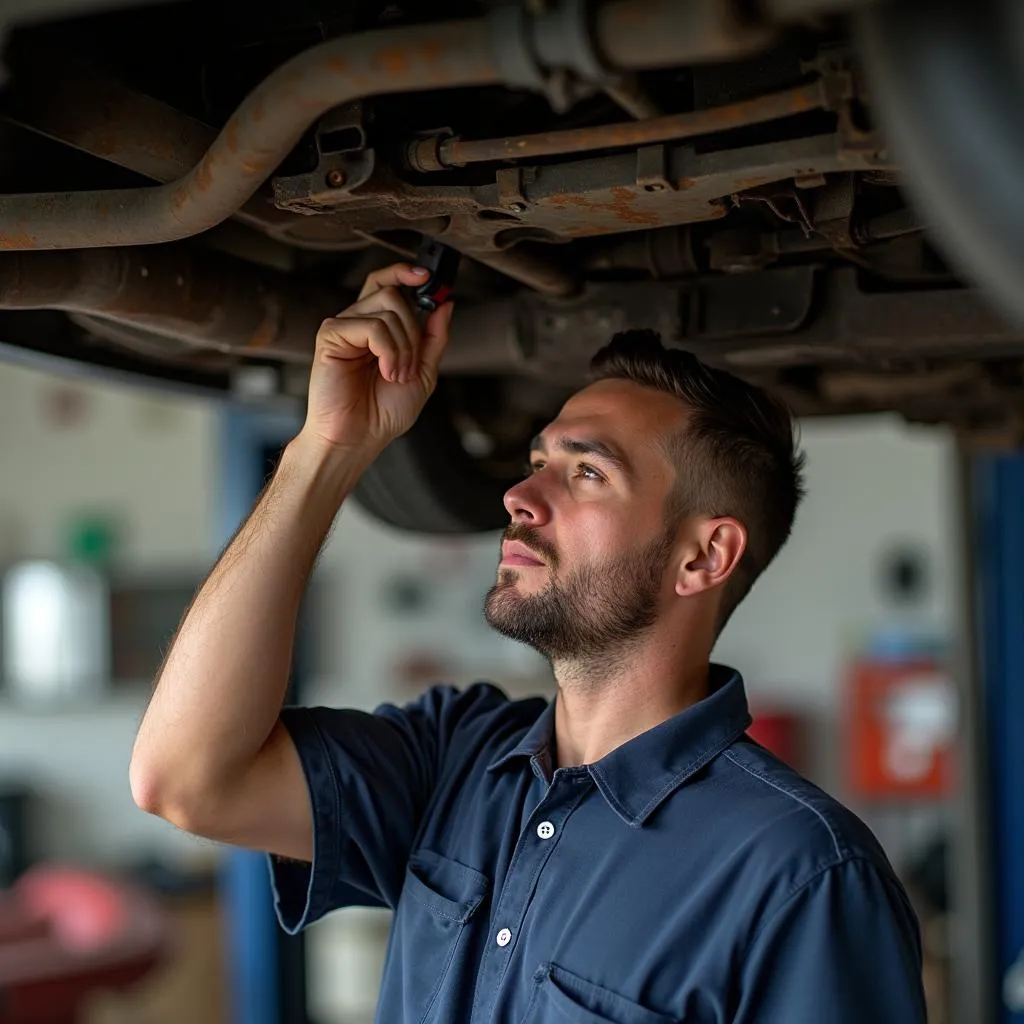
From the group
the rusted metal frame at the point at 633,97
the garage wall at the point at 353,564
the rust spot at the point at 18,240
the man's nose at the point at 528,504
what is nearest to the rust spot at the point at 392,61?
the rusted metal frame at the point at 633,97

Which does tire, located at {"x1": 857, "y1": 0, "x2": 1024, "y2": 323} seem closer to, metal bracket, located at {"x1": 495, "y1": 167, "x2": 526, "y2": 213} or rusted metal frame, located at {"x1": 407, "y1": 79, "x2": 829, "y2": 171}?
rusted metal frame, located at {"x1": 407, "y1": 79, "x2": 829, "y2": 171}

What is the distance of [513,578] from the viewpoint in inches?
51.9

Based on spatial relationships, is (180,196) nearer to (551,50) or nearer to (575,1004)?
(551,50)

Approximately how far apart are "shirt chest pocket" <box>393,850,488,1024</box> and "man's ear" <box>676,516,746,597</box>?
1.13ft

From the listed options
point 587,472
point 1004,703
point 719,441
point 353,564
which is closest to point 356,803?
point 587,472

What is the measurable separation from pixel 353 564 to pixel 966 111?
5.43 metres

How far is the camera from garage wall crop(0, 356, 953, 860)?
17.1 ft

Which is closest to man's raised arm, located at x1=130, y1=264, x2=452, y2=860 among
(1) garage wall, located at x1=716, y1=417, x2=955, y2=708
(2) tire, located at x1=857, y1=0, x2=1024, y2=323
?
(2) tire, located at x1=857, y1=0, x2=1024, y2=323

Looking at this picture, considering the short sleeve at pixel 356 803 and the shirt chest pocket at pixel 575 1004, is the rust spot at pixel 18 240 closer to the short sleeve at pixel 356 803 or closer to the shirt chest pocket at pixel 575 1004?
the short sleeve at pixel 356 803

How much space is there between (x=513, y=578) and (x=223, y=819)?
360mm

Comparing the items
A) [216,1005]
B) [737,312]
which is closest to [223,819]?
[737,312]

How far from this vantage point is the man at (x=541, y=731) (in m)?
1.15

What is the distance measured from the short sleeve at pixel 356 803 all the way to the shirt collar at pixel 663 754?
0.14m

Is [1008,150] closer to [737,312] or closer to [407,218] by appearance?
[407,218]
